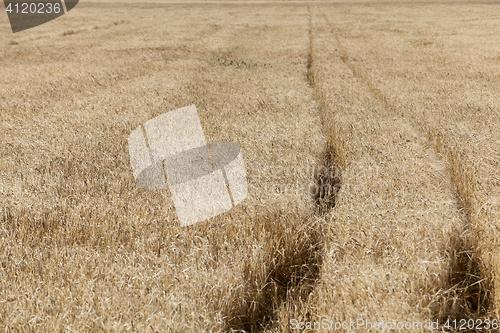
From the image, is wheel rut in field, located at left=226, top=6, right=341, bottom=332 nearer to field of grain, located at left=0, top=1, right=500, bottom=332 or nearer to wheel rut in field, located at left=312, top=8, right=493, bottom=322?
field of grain, located at left=0, top=1, right=500, bottom=332

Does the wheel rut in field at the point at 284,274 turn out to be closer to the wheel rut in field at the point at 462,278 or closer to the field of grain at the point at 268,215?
the field of grain at the point at 268,215

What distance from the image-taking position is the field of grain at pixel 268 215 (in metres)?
2.87

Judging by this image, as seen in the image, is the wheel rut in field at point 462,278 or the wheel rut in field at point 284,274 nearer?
the wheel rut in field at point 462,278

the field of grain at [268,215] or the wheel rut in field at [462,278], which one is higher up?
the field of grain at [268,215]

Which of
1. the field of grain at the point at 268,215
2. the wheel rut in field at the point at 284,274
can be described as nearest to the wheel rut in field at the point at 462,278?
the field of grain at the point at 268,215

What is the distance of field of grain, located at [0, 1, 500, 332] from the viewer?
113 inches

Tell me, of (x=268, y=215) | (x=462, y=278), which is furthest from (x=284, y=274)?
(x=462, y=278)

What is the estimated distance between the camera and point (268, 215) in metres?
3.97

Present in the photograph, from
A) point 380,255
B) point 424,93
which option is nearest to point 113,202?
point 380,255

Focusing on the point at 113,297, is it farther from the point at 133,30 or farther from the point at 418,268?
the point at 133,30

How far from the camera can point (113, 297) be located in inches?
110

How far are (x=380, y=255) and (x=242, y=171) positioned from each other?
212cm

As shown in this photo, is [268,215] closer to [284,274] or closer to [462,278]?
[284,274]

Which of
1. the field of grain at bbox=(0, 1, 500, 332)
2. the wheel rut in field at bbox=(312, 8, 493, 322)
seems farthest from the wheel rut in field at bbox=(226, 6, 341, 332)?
the wheel rut in field at bbox=(312, 8, 493, 322)
